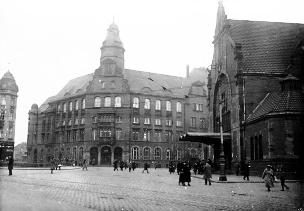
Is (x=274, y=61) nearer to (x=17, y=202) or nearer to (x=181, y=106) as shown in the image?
(x=17, y=202)

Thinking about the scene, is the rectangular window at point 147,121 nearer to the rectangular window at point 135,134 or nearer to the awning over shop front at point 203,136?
the rectangular window at point 135,134

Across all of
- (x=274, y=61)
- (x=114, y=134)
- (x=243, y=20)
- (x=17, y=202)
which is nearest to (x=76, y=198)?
(x=17, y=202)

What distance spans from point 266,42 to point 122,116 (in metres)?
34.8

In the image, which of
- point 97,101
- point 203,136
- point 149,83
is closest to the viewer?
point 203,136

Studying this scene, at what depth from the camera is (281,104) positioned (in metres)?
31.8

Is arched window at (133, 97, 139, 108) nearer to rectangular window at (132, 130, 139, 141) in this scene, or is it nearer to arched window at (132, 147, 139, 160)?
rectangular window at (132, 130, 139, 141)

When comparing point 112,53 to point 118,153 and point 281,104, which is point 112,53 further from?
point 281,104

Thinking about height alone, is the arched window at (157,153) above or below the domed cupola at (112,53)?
below

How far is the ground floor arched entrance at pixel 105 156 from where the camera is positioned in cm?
6825

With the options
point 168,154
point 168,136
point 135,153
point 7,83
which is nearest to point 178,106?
point 168,136

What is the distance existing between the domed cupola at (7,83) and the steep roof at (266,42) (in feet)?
214

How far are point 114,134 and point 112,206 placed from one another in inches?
2230

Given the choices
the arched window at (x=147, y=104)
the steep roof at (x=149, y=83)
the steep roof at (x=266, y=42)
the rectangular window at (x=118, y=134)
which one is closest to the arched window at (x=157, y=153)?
the rectangular window at (x=118, y=134)

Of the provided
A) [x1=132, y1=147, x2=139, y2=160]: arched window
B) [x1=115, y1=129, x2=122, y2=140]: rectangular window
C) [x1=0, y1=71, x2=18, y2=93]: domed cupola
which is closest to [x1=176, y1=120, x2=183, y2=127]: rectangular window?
[x1=132, y1=147, x2=139, y2=160]: arched window
